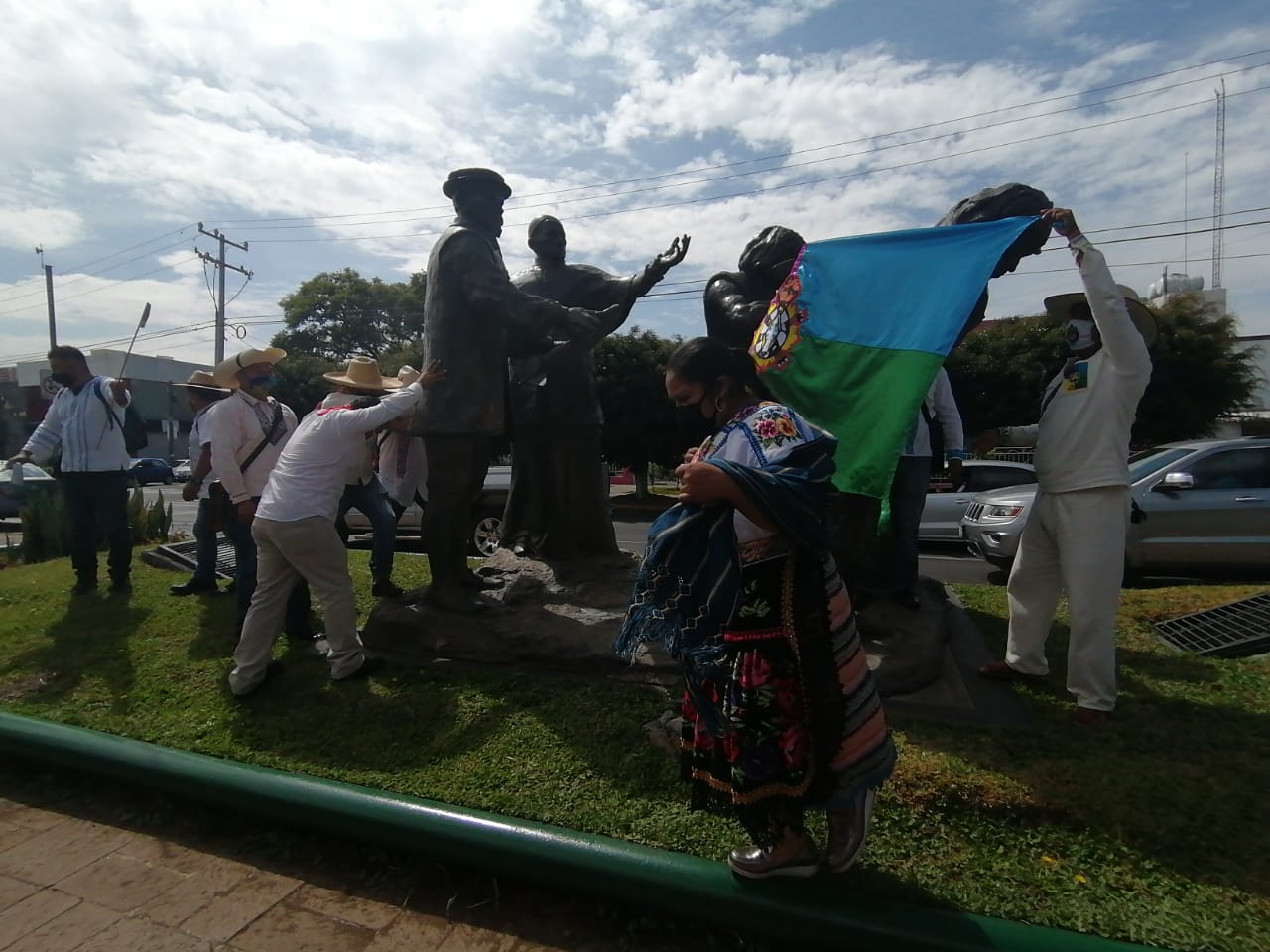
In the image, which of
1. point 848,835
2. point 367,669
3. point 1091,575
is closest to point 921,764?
point 848,835

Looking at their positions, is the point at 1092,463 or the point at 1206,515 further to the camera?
the point at 1206,515

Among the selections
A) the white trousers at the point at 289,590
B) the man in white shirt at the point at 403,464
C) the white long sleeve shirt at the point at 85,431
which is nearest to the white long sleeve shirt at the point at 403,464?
the man in white shirt at the point at 403,464

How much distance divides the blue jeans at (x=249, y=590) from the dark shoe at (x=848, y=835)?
3505 mm

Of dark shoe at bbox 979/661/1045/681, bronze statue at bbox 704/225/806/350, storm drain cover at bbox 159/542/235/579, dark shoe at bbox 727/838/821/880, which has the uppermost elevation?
bronze statue at bbox 704/225/806/350

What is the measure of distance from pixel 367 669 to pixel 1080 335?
378 cm

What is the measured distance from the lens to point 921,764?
274 centimetres

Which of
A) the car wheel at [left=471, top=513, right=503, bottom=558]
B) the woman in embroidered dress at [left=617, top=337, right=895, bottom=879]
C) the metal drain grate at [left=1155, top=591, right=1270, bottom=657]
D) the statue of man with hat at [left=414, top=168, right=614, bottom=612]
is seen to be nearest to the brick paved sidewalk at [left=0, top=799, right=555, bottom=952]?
the woman in embroidered dress at [left=617, top=337, right=895, bottom=879]

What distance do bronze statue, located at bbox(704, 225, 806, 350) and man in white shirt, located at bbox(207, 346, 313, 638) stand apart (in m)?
2.52

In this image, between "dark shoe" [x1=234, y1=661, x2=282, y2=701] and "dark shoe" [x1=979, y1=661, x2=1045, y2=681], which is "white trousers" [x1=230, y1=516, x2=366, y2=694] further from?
"dark shoe" [x1=979, y1=661, x2=1045, y2=681]

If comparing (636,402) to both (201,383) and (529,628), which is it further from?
(529,628)

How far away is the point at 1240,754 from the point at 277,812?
3.61m

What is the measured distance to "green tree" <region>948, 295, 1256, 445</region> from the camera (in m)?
17.0

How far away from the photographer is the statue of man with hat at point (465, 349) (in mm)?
4215

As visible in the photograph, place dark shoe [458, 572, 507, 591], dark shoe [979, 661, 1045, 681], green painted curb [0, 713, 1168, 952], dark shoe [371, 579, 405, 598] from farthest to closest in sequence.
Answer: dark shoe [371, 579, 405, 598] → dark shoe [458, 572, 507, 591] → dark shoe [979, 661, 1045, 681] → green painted curb [0, 713, 1168, 952]
